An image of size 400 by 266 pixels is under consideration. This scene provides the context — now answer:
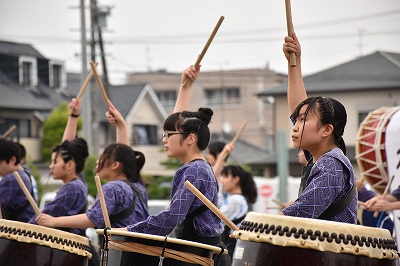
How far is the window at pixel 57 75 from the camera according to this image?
41.1 metres

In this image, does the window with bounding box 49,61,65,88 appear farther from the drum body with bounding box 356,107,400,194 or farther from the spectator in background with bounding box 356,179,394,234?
the drum body with bounding box 356,107,400,194

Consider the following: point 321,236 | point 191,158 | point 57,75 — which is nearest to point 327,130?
point 321,236

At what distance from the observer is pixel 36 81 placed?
131ft

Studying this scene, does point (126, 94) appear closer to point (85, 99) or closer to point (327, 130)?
point (85, 99)

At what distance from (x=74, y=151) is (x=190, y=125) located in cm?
213

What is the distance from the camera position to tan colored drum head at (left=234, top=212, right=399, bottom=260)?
4.23 meters

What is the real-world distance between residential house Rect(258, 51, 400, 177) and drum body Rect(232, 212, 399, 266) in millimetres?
25825

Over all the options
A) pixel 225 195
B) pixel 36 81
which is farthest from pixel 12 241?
pixel 36 81

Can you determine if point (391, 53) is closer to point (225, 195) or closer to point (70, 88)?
point (70, 88)

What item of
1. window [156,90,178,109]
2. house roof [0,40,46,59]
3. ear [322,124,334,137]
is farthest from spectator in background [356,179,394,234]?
window [156,90,178,109]

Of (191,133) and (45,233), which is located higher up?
(191,133)

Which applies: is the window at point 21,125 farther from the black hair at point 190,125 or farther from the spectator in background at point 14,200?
the black hair at point 190,125

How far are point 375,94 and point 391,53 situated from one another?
3358 mm

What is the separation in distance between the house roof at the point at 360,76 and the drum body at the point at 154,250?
25.8 m
